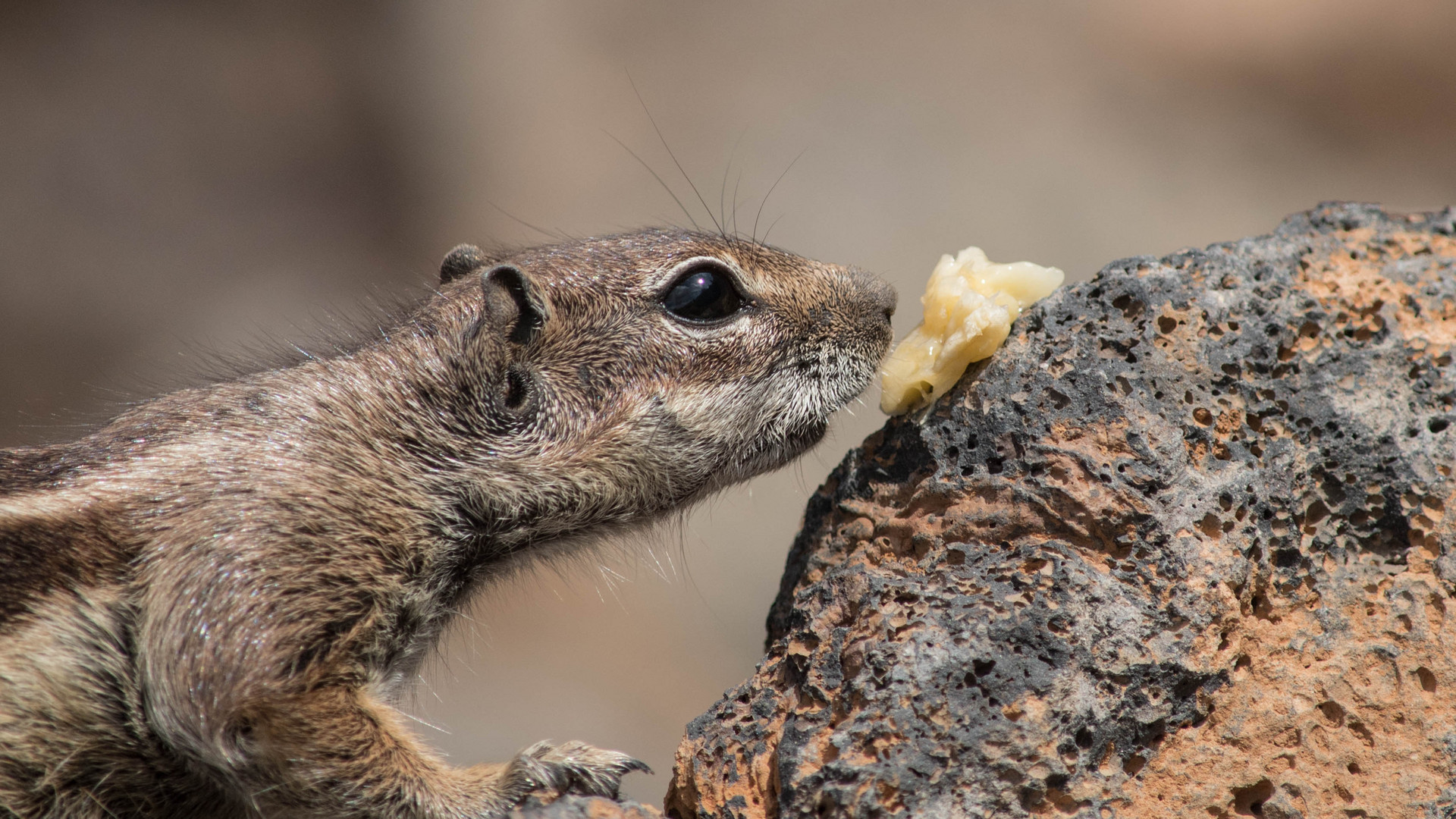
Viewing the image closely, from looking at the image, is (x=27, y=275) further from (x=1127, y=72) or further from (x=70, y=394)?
(x=1127, y=72)

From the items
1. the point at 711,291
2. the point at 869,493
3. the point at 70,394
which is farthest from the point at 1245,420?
the point at 70,394

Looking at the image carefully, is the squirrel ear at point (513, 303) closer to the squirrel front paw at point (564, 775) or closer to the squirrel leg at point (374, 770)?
the squirrel leg at point (374, 770)

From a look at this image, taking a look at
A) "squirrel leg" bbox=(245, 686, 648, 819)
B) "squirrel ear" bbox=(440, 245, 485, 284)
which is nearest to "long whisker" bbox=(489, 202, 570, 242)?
"squirrel ear" bbox=(440, 245, 485, 284)

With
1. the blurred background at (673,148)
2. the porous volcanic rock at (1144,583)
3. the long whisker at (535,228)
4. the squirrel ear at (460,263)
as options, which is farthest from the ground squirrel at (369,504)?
the blurred background at (673,148)

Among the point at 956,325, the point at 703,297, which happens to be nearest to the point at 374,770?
the point at 703,297

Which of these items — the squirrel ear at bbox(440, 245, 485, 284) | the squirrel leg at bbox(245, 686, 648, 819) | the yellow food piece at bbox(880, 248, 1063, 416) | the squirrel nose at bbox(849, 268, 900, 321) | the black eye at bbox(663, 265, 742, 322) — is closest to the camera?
the squirrel leg at bbox(245, 686, 648, 819)

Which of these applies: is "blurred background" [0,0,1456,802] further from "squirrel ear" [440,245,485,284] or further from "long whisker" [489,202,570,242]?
"squirrel ear" [440,245,485,284]

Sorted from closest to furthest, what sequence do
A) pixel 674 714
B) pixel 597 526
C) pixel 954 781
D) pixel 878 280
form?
pixel 954 781
pixel 597 526
pixel 878 280
pixel 674 714
